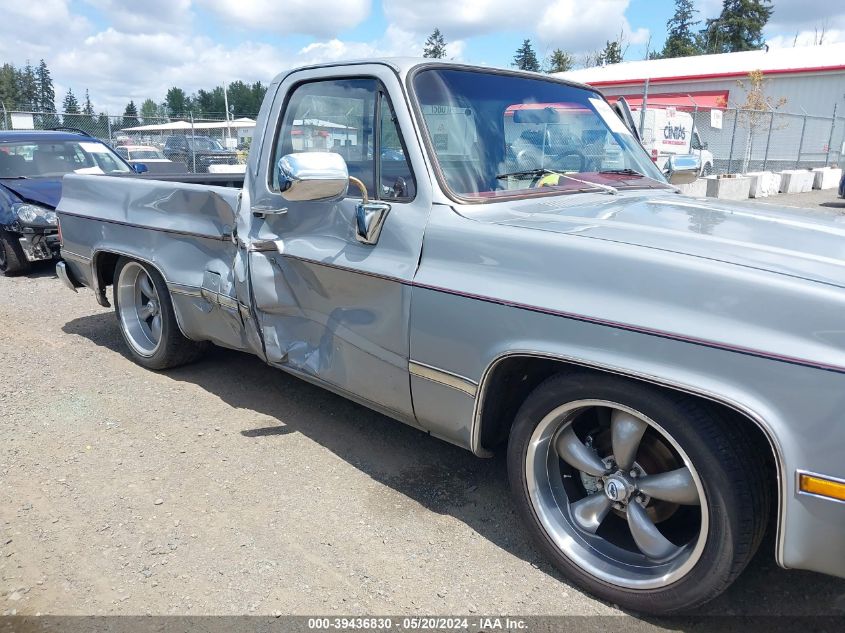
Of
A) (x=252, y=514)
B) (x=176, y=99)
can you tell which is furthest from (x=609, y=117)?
(x=176, y=99)

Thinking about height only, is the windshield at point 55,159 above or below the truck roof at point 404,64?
below

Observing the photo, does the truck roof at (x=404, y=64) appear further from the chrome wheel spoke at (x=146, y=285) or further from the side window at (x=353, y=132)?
the chrome wheel spoke at (x=146, y=285)

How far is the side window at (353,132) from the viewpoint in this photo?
2.89 m

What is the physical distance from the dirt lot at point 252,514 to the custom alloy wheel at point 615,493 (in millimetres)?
208

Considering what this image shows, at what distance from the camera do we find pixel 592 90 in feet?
12.4

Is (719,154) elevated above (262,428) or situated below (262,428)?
above

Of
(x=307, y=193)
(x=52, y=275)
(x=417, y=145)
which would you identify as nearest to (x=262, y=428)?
(x=307, y=193)

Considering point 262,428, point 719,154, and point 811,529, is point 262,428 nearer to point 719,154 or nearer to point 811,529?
point 811,529

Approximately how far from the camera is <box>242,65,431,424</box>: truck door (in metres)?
2.78

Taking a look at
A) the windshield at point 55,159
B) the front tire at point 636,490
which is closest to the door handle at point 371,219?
the front tire at point 636,490

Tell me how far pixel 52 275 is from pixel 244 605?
6.96m

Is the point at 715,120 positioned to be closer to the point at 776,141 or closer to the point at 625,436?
the point at 776,141

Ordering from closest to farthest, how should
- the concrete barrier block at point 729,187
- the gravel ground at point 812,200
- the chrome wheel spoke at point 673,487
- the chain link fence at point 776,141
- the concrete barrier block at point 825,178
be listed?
the chrome wheel spoke at point 673,487
the gravel ground at point 812,200
the concrete barrier block at point 729,187
the concrete barrier block at point 825,178
the chain link fence at point 776,141

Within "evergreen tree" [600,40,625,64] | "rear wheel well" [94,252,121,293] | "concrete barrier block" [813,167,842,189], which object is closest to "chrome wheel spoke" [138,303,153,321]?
"rear wheel well" [94,252,121,293]
